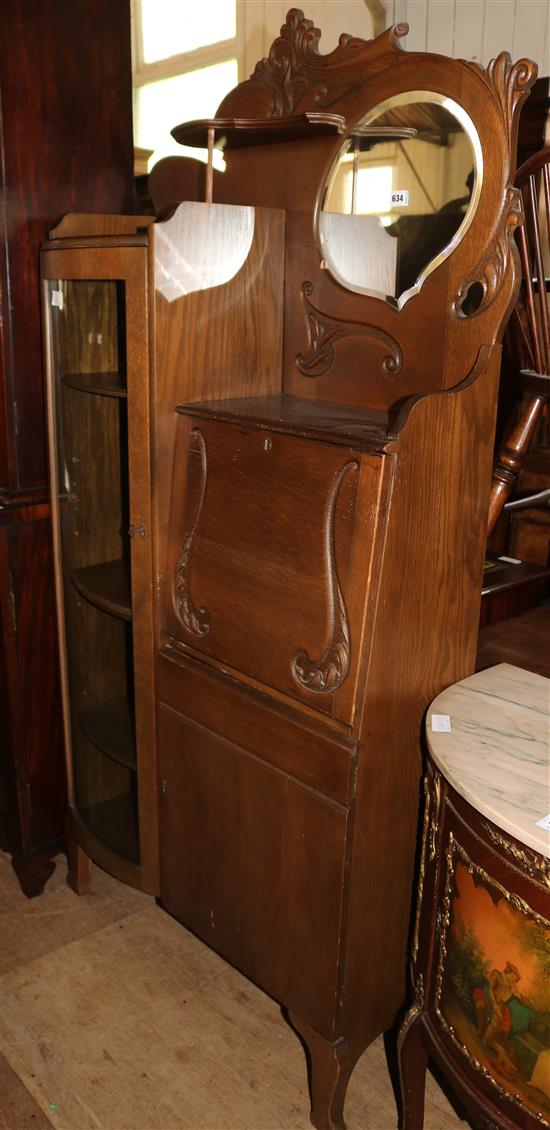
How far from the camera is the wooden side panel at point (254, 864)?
1.63m

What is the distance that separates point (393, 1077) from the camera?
6.13 ft

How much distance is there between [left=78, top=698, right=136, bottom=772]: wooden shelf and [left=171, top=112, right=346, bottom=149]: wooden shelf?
1.32m

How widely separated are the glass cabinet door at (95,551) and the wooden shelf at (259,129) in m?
0.33

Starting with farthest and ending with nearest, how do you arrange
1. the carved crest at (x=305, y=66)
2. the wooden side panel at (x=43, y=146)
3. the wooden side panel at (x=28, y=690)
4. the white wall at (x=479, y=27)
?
the white wall at (x=479, y=27), the wooden side panel at (x=28, y=690), the wooden side panel at (x=43, y=146), the carved crest at (x=305, y=66)

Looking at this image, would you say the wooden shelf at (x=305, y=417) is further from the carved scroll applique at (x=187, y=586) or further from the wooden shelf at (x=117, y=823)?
the wooden shelf at (x=117, y=823)

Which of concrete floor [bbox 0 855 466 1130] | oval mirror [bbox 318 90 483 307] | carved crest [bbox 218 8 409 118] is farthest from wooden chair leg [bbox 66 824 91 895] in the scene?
carved crest [bbox 218 8 409 118]

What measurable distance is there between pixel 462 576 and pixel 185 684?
24.1 inches

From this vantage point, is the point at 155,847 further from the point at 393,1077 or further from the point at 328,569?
the point at 328,569

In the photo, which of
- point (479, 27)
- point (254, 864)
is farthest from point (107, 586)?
point (479, 27)

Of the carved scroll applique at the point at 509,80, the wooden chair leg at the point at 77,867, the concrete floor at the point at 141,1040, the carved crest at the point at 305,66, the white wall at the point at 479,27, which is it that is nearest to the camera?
the carved scroll applique at the point at 509,80

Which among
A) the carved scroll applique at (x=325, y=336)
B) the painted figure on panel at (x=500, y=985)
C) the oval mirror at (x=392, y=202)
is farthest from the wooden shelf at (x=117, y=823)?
the oval mirror at (x=392, y=202)

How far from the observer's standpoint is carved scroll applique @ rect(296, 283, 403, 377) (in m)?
1.71

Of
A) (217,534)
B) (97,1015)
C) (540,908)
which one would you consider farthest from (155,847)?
(540,908)

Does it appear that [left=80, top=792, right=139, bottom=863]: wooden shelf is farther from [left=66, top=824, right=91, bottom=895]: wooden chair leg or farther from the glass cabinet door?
[left=66, top=824, right=91, bottom=895]: wooden chair leg
